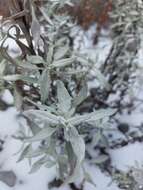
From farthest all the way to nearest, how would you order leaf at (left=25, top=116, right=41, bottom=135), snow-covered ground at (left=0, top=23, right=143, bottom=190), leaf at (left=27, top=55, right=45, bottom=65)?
snow-covered ground at (left=0, top=23, right=143, bottom=190) → leaf at (left=25, top=116, right=41, bottom=135) → leaf at (left=27, top=55, right=45, bottom=65)

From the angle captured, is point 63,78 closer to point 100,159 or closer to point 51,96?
point 51,96

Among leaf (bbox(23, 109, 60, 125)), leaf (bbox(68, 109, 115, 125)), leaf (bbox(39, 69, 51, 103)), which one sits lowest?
leaf (bbox(68, 109, 115, 125))

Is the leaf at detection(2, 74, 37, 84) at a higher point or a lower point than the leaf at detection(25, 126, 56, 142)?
higher

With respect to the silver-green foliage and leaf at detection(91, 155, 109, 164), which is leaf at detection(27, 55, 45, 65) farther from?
leaf at detection(91, 155, 109, 164)

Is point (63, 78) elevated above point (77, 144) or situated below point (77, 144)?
above

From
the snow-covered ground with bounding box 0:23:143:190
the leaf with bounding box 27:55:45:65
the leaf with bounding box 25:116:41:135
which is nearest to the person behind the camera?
the leaf with bounding box 27:55:45:65

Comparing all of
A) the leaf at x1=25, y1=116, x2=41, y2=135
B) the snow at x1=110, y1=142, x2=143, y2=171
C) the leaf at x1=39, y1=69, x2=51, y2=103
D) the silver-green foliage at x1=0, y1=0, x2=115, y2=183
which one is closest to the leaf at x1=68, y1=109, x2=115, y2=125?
the silver-green foliage at x1=0, y1=0, x2=115, y2=183

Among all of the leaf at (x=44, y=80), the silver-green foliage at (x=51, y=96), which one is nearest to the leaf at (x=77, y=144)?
the silver-green foliage at (x=51, y=96)

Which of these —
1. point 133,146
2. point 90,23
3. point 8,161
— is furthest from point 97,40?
point 8,161

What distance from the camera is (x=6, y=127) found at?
1.69 m

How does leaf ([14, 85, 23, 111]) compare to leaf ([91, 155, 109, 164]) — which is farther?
leaf ([91, 155, 109, 164])

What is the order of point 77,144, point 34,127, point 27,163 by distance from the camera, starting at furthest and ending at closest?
1. point 27,163
2. point 34,127
3. point 77,144

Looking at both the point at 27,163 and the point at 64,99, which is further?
Result: the point at 27,163

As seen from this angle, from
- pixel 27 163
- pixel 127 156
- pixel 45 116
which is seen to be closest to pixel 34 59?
pixel 45 116
